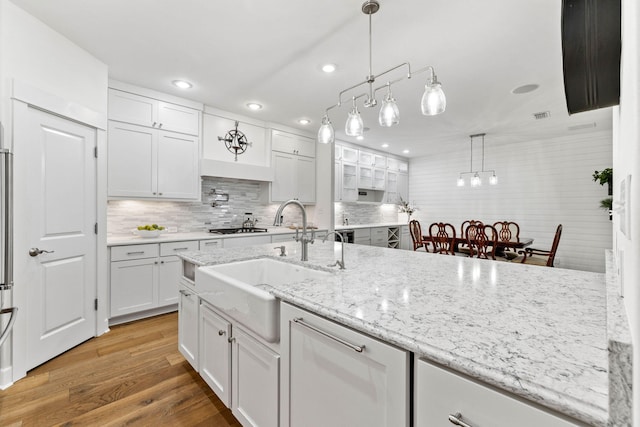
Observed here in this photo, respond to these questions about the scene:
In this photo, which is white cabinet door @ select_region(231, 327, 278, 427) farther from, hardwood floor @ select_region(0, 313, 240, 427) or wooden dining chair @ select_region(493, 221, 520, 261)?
wooden dining chair @ select_region(493, 221, 520, 261)

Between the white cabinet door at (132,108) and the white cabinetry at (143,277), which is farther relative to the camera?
the white cabinet door at (132,108)

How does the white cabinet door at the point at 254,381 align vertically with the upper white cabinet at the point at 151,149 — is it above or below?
below

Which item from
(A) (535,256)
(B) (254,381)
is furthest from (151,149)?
(A) (535,256)

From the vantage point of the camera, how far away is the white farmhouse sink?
3.97 ft

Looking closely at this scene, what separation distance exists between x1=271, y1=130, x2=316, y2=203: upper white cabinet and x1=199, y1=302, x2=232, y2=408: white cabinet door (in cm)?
291

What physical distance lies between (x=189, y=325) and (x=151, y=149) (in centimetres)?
228

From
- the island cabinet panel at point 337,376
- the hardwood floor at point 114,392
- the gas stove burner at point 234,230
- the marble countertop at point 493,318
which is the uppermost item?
the gas stove burner at point 234,230

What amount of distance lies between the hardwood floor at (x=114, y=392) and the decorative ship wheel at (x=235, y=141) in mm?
2679

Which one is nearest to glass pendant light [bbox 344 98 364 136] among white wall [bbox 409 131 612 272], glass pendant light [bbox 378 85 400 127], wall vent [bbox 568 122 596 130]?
glass pendant light [bbox 378 85 400 127]

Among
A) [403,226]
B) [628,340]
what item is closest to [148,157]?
[628,340]

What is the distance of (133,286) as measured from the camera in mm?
2996

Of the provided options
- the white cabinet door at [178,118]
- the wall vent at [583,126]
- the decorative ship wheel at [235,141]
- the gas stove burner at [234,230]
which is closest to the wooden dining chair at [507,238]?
the wall vent at [583,126]

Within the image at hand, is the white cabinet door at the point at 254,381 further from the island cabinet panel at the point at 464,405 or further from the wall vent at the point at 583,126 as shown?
the wall vent at the point at 583,126

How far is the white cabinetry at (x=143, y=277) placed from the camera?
2.90 metres
